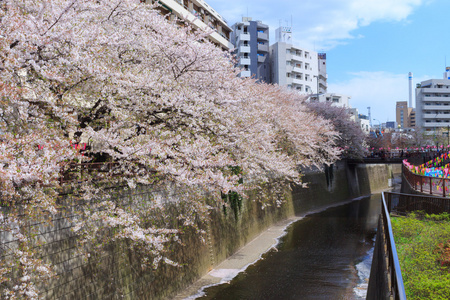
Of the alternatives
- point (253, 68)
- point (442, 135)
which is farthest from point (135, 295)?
point (442, 135)

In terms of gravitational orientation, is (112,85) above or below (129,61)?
below

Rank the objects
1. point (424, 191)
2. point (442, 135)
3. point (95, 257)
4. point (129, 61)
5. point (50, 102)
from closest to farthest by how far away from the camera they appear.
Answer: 1. point (50, 102)
2. point (95, 257)
3. point (129, 61)
4. point (424, 191)
5. point (442, 135)

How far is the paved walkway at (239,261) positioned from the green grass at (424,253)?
22.3 ft

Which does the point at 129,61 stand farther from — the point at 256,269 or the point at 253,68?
the point at 253,68

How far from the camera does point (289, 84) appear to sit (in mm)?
65375

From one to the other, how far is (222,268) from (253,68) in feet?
154

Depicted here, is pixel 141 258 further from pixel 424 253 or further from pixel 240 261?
pixel 424 253

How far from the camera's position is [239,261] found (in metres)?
18.8

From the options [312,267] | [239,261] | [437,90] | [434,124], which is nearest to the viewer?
[312,267]

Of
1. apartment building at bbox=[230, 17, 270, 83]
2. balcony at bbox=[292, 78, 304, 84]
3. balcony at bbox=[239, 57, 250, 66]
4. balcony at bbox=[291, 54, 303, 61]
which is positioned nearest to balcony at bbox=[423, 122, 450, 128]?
balcony at bbox=[292, 78, 304, 84]

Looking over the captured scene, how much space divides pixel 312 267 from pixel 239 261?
340 centimetres

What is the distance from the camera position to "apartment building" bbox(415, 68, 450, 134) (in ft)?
306

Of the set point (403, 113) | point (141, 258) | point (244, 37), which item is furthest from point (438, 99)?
point (403, 113)

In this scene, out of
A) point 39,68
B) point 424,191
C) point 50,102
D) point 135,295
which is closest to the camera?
point 39,68
